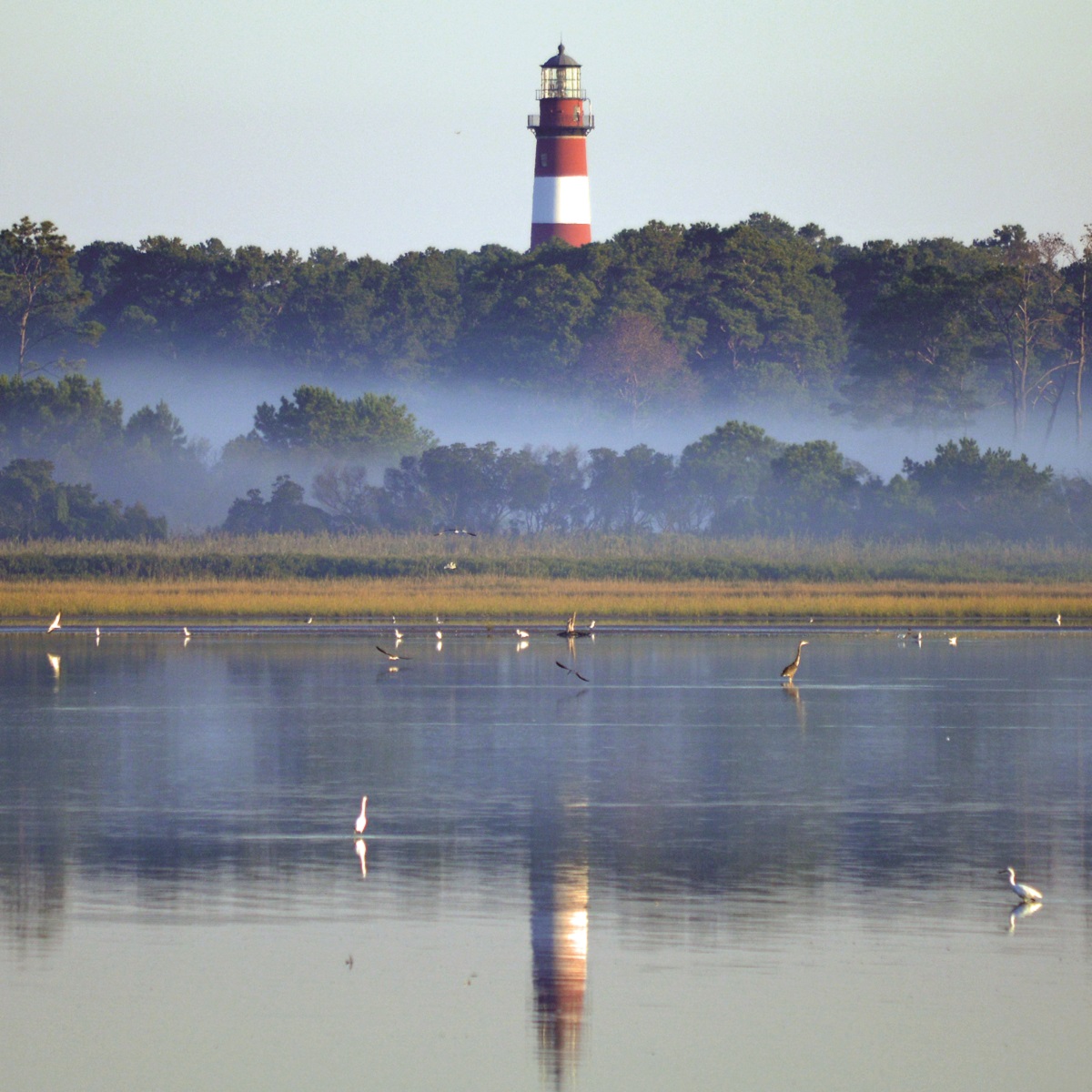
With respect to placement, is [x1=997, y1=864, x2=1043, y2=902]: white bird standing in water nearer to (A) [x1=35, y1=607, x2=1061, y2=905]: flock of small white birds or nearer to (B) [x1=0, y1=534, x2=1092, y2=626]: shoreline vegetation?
(A) [x1=35, y1=607, x2=1061, y2=905]: flock of small white birds

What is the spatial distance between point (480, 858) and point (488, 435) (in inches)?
3560

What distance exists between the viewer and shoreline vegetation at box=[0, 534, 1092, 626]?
171 ft

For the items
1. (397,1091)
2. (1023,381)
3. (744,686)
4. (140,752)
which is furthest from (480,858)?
(1023,381)

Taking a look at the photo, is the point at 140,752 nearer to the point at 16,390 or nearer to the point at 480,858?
the point at 480,858

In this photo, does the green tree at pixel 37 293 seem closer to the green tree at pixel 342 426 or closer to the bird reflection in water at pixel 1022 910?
the green tree at pixel 342 426

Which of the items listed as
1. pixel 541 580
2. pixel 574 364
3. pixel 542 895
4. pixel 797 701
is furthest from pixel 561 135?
pixel 542 895

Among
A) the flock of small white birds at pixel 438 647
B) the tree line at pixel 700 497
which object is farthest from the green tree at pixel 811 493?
the flock of small white birds at pixel 438 647

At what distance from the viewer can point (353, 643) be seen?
44.0 meters

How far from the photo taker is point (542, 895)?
48.7 feet

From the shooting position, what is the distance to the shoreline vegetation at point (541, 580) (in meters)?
52.2

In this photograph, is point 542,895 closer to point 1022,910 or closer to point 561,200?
point 1022,910

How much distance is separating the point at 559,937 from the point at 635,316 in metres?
86.1

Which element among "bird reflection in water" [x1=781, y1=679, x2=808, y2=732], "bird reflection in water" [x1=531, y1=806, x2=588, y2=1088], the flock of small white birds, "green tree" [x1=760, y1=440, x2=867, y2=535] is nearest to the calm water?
"bird reflection in water" [x1=531, y1=806, x2=588, y2=1088]

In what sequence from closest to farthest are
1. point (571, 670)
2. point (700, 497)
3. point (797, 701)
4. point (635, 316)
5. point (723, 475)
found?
point (797, 701) < point (571, 670) < point (723, 475) < point (700, 497) < point (635, 316)
